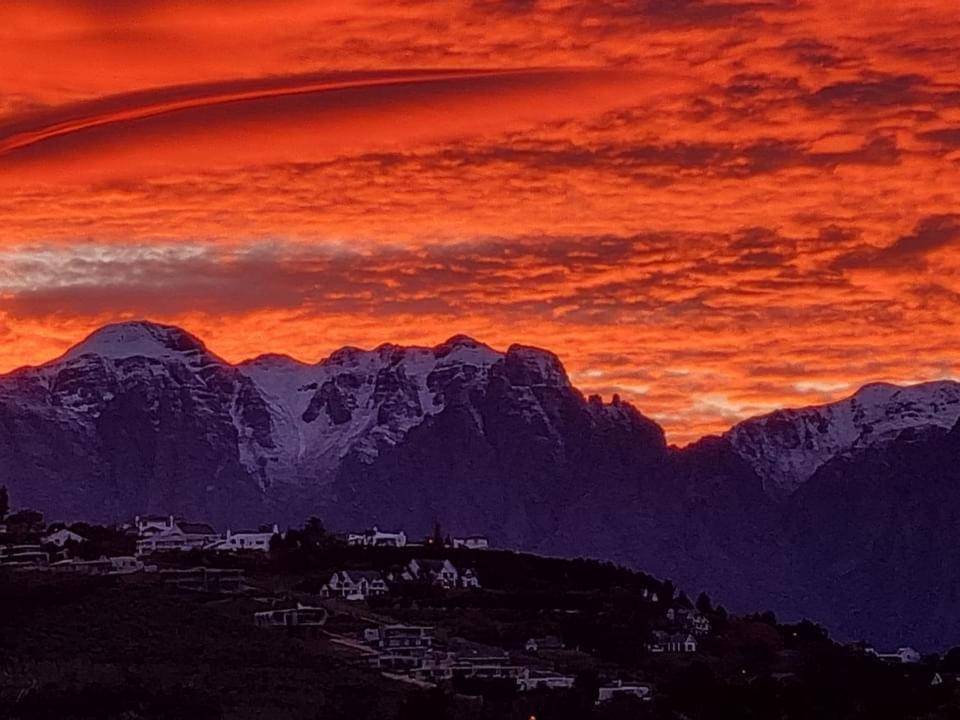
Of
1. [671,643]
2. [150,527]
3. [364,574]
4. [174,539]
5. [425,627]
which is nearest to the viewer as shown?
[425,627]

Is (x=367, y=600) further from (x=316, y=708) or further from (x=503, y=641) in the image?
(x=316, y=708)

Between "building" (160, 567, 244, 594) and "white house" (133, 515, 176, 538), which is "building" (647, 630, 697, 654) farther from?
"white house" (133, 515, 176, 538)

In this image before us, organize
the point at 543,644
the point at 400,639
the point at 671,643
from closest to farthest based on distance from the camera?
the point at 400,639 < the point at 543,644 < the point at 671,643

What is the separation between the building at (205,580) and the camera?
114062mm

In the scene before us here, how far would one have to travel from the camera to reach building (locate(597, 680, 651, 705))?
9247cm

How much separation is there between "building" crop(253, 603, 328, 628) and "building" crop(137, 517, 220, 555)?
2779 centimetres

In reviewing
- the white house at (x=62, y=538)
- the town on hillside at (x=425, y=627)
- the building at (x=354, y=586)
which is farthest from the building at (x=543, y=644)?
the white house at (x=62, y=538)

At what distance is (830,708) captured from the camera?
293 feet

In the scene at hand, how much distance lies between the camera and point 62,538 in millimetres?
138000

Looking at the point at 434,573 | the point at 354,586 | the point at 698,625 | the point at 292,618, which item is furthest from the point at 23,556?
the point at 698,625

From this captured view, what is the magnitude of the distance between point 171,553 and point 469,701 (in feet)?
164

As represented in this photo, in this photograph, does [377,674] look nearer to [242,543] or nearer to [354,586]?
[354,586]

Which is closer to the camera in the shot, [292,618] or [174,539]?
[292,618]

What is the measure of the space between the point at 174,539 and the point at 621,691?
70.5 metres
